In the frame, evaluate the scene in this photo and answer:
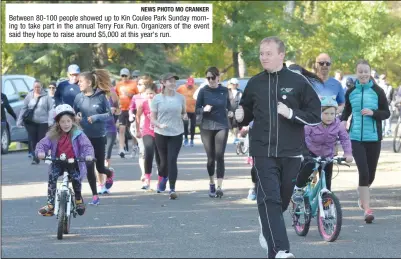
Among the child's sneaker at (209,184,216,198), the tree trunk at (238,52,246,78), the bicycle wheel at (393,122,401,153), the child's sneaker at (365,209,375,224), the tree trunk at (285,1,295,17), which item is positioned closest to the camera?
the child's sneaker at (365,209,375,224)

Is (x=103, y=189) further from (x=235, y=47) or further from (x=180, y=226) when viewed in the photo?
(x=235, y=47)

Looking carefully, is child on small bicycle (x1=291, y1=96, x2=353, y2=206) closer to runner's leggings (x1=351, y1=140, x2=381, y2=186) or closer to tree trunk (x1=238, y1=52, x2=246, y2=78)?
runner's leggings (x1=351, y1=140, x2=381, y2=186)

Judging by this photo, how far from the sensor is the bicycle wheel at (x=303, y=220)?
12.1 m

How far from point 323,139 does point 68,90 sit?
742cm

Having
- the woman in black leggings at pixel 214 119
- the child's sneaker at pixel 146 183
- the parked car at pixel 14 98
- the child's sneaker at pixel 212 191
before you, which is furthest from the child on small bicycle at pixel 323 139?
the parked car at pixel 14 98

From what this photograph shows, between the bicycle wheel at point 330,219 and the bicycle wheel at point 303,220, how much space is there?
0.15 metres

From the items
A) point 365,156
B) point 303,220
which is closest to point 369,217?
point 365,156

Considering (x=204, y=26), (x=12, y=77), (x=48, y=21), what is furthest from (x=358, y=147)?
(x=12, y=77)

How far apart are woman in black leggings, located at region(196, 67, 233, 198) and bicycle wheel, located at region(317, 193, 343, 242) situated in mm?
5324

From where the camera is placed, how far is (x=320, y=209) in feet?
39.1

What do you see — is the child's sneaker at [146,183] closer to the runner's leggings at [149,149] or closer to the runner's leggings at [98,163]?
the runner's leggings at [149,149]

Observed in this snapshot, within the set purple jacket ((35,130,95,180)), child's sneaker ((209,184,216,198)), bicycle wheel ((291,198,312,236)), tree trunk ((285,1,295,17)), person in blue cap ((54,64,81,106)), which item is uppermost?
tree trunk ((285,1,295,17))

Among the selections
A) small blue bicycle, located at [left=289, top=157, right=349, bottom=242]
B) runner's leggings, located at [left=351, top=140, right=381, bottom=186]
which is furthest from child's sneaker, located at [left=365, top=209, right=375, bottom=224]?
small blue bicycle, located at [left=289, top=157, right=349, bottom=242]

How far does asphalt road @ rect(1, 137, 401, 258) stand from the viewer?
36.1ft
